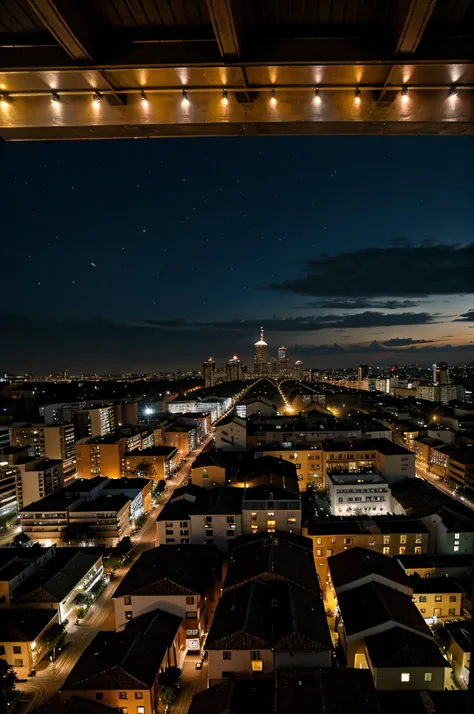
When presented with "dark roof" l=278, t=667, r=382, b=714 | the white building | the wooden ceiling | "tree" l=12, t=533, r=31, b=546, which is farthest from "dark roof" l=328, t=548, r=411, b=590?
"tree" l=12, t=533, r=31, b=546

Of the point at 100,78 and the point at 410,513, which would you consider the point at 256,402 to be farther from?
the point at 100,78

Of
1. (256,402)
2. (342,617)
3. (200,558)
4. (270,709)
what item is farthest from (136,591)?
(256,402)

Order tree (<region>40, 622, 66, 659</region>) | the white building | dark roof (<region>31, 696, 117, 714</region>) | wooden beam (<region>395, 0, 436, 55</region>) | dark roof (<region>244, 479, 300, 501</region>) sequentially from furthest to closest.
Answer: the white building, dark roof (<region>244, 479, 300, 501</region>), tree (<region>40, 622, 66, 659</region>), dark roof (<region>31, 696, 117, 714</region>), wooden beam (<region>395, 0, 436, 55</region>)

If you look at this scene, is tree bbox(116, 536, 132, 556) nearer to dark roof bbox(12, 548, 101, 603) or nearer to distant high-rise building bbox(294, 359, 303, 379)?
dark roof bbox(12, 548, 101, 603)

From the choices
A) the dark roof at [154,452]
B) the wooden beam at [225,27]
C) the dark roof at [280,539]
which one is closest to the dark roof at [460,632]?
the dark roof at [280,539]

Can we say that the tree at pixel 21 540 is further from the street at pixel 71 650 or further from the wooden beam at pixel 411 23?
the wooden beam at pixel 411 23

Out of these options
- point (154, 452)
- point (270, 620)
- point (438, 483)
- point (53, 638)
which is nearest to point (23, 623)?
point (53, 638)
